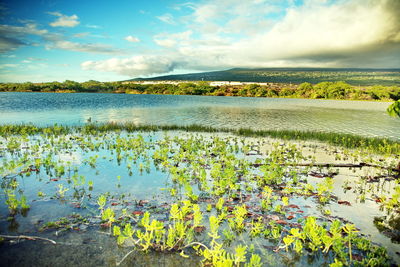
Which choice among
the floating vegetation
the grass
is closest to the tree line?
the grass

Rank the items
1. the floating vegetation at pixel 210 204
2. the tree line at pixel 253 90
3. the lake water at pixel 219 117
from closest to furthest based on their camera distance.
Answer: the floating vegetation at pixel 210 204
the lake water at pixel 219 117
the tree line at pixel 253 90

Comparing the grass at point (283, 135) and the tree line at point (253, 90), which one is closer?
the grass at point (283, 135)

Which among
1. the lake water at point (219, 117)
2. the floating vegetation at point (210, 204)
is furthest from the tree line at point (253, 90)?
the floating vegetation at point (210, 204)

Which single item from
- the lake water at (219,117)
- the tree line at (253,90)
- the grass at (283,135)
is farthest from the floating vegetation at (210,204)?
the tree line at (253,90)

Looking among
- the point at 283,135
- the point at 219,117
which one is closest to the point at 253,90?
the point at 219,117

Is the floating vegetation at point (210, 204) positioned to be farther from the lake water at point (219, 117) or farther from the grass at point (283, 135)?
the lake water at point (219, 117)

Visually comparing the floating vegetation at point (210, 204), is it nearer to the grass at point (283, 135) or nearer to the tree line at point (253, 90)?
the grass at point (283, 135)

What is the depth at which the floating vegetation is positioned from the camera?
5.61 m

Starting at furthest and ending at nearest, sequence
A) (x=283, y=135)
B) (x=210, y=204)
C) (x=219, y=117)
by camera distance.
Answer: (x=219, y=117), (x=283, y=135), (x=210, y=204)

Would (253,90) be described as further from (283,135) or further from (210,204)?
(210,204)

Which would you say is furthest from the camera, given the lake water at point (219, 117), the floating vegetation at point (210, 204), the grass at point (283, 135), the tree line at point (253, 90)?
the tree line at point (253, 90)

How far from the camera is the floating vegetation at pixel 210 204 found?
5.61 m

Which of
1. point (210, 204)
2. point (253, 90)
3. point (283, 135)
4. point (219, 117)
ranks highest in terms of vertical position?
point (253, 90)

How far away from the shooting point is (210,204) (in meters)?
7.82
